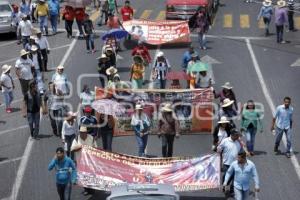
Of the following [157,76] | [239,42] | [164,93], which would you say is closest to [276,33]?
[239,42]

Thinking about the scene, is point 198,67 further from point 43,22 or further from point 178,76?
point 43,22

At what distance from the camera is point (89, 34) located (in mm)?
30922

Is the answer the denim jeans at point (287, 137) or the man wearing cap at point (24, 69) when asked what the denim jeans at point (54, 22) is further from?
the denim jeans at point (287, 137)

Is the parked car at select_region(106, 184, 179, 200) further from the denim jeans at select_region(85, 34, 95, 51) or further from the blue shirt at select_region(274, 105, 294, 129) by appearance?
the denim jeans at select_region(85, 34, 95, 51)

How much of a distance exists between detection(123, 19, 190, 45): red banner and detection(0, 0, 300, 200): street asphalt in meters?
0.47

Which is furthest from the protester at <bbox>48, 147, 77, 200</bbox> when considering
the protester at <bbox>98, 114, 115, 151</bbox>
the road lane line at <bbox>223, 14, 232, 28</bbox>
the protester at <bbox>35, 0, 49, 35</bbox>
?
the road lane line at <bbox>223, 14, 232, 28</bbox>

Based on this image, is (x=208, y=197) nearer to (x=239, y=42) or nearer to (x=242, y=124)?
(x=242, y=124)

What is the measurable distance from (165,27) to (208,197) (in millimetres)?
15196

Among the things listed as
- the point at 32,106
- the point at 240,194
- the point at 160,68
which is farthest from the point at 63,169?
the point at 160,68

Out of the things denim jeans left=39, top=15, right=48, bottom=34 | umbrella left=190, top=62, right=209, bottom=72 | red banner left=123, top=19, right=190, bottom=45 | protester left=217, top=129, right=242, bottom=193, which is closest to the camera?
protester left=217, top=129, right=242, bottom=193

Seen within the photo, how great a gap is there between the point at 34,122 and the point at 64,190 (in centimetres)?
550

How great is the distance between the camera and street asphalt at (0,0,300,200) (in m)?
18.5

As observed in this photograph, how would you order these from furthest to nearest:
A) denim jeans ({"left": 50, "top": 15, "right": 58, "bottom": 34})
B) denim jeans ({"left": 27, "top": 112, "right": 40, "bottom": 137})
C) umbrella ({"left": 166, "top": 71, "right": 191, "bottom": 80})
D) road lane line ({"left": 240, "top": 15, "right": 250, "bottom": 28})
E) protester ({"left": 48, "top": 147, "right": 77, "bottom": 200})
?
road lane line ({"left": 240, "top": 15, "right": 250, "bottom": 28})
denim jeans ({"left": 50, "top": 15, "right": 58, "bottom": 34})
umbrella ({"left": 166, "top": 71, "right": 191, "bottom": 80})
denim jeans ({"left": 27, "top": 112, "right": 40, "bottom": 137})
protester ({"left": 48, "top": 147, "right": 77, "bottom": 200})

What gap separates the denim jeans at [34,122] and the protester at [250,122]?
5526mm
